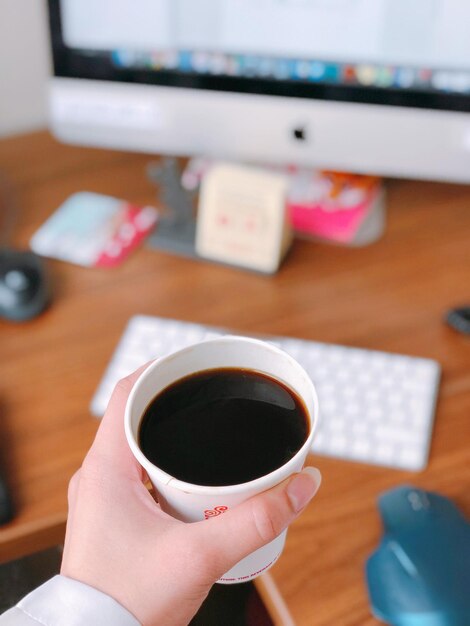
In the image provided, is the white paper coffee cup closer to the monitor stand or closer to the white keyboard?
the white keyboard

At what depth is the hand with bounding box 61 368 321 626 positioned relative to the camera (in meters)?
0.37

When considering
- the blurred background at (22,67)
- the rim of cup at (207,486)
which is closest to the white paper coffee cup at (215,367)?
the rim of cup at (207,486)

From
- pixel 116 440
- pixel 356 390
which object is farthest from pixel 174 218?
pixel 116 440

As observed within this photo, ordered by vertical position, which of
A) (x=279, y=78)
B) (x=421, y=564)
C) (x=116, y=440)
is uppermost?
A: (x=279, y=78)

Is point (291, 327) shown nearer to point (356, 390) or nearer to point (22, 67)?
point (356, 390)

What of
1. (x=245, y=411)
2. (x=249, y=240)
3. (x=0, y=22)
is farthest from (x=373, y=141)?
(x=0, y=22)

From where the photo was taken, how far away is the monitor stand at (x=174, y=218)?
0.80m

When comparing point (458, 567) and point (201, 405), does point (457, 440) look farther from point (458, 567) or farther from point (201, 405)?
point (201, 405)

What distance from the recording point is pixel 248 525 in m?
0.37

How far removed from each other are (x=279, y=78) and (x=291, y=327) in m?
0.25

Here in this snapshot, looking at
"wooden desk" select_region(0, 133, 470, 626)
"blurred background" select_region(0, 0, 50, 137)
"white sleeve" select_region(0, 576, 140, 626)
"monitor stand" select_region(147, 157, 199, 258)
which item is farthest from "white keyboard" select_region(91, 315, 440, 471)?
"blurred background" select_region(0, 0, 50, 137)

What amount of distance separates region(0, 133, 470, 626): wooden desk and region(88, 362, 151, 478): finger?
157mm

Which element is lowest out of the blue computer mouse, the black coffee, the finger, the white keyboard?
the blue computer mouse

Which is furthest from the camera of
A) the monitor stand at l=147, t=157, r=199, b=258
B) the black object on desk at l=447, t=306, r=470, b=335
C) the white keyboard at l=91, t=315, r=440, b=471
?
the monitor stand at l=147, t=157, r=199, b=258
